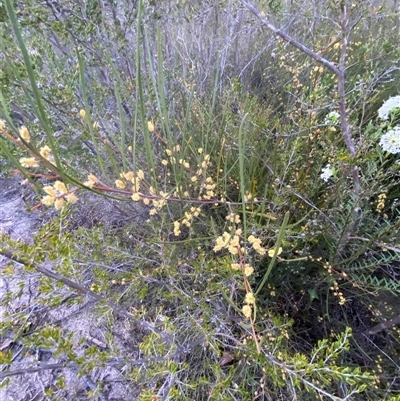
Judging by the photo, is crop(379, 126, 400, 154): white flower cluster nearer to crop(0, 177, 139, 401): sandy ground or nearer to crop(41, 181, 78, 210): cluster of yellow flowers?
crop(41, 181, 78, 210): cluster of yellow flowers

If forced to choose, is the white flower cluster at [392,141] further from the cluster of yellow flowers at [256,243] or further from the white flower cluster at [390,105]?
the cluster of yellow flowers at [256,243]

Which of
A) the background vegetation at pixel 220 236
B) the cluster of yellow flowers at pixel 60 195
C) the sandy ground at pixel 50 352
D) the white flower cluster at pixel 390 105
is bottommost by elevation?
the sandy ground at pixel 50 352

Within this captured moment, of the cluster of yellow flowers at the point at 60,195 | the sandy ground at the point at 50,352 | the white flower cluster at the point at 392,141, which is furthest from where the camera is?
the sandy ground at the point at 50,352

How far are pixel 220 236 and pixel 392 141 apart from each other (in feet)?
1.45

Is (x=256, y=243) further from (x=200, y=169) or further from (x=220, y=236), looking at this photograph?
(x=200, y=169)

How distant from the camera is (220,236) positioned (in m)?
0.74

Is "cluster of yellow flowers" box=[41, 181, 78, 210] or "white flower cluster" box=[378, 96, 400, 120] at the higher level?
"cluster of yellow flowers" box=[41, 181, 78, 210]

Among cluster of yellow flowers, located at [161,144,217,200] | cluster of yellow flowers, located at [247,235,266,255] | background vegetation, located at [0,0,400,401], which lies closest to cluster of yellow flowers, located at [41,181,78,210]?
background vegetation, located at [0,0,400,401]

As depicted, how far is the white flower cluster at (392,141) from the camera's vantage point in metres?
0.68

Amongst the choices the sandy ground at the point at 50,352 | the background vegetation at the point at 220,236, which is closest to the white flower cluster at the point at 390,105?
the background vegetation at the point at 220,236

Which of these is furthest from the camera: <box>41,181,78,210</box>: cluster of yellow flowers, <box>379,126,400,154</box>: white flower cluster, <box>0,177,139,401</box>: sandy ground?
<box>0,177,139,401</box>: sandy ground

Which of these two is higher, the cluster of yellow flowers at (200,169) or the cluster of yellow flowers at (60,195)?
the cluster of yellow flowers at (60,195)

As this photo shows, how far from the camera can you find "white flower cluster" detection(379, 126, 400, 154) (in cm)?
68

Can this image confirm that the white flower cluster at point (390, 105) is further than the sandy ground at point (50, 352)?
No
